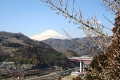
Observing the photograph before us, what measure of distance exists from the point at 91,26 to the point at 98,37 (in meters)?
0.17

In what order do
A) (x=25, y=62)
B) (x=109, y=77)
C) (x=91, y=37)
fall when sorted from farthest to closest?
(x=25, y=62) < (x=109, y=77) < (x=91, y=37)

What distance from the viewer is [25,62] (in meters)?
55.9

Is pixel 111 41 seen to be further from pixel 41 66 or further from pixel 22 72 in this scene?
pixel 41 66

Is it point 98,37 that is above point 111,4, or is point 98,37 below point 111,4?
below

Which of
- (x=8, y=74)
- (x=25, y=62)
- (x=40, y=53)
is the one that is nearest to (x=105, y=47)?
(x=8, y=74)

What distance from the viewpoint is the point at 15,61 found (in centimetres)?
5719

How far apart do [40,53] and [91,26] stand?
65.2 metres

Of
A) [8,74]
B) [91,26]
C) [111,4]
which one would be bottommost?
[8,74]

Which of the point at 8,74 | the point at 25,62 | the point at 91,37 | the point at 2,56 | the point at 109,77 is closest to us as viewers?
the point at 91,37

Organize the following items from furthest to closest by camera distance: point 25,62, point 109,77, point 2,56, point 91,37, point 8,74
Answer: point 2,56 < point 25,62 < point 8,74 < point 109,77 < point 91,37

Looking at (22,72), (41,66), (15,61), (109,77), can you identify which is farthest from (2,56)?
(109,77)

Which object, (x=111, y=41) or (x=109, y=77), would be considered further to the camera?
(x=109, y=77)

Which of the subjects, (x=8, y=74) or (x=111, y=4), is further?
(x=8, y=74)

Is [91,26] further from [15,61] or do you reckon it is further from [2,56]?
[2,56]
